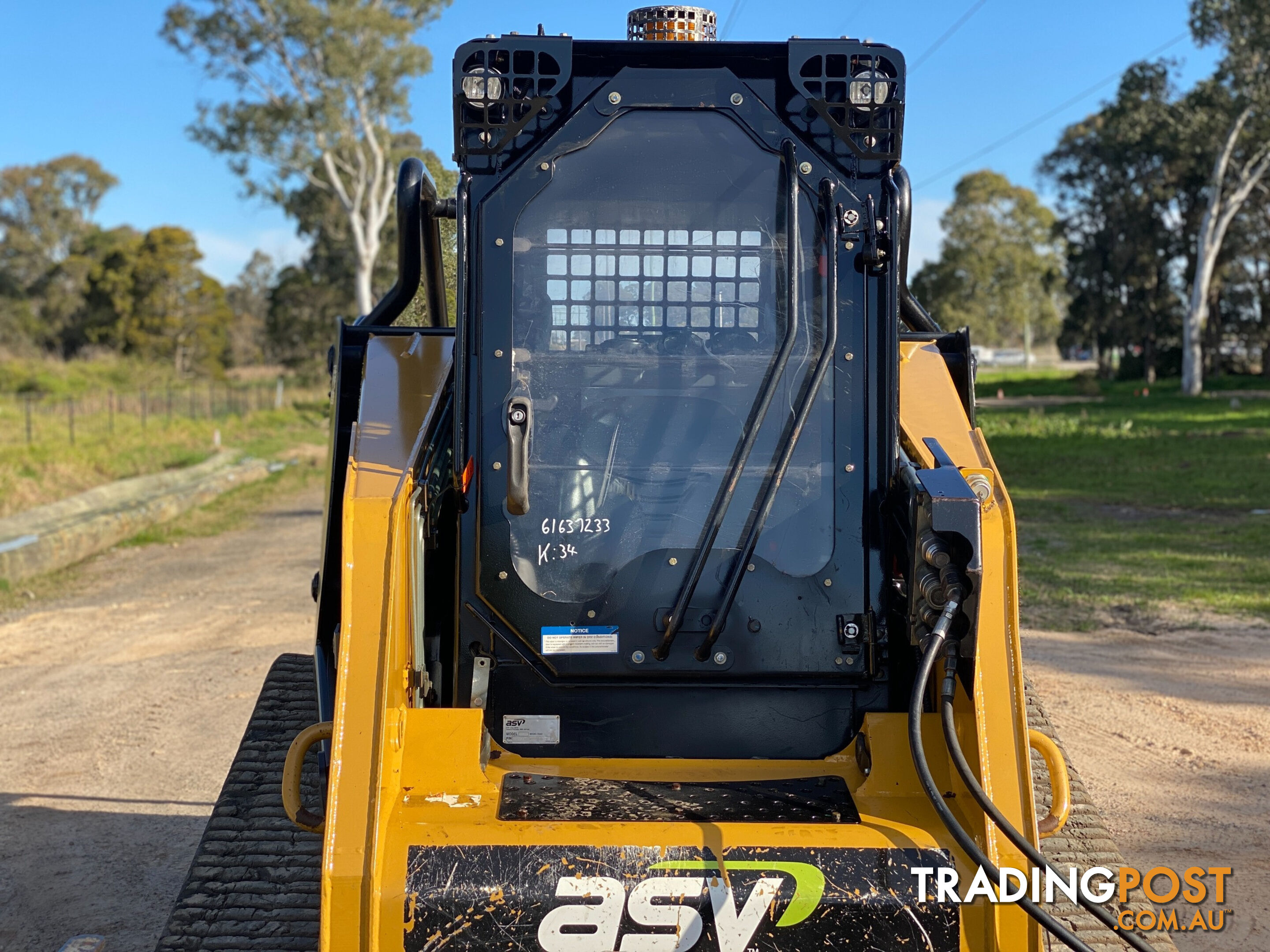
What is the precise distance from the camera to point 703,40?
3506 millimetres

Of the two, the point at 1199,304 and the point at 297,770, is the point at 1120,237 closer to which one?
the point at 1199,304

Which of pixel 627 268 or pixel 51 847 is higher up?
pixel 627 268

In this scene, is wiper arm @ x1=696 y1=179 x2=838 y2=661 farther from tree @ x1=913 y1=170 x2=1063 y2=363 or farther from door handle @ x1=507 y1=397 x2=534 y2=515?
tree @ x1=913 y1=170 x2=1063 y2=363

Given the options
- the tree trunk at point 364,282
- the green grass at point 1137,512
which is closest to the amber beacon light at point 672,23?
the green grass at point 1137,512

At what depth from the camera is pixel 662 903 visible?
2.46 metres

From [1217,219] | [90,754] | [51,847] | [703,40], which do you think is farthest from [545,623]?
[1217,219]

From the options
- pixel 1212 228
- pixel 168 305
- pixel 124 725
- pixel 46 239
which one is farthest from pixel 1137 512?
pixel 46 239

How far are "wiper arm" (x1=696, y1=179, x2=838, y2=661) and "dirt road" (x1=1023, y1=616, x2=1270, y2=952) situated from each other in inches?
85.8

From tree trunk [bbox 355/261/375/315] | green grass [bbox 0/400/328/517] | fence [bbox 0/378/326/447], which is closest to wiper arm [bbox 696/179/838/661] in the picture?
green grass [bbox 0/400/328/517]

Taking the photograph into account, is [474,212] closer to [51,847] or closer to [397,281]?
[397,281]

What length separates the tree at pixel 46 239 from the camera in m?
50.6

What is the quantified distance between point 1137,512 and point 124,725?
37.7 feet

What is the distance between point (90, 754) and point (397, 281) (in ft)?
12.6

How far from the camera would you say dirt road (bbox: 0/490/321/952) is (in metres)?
4.52
